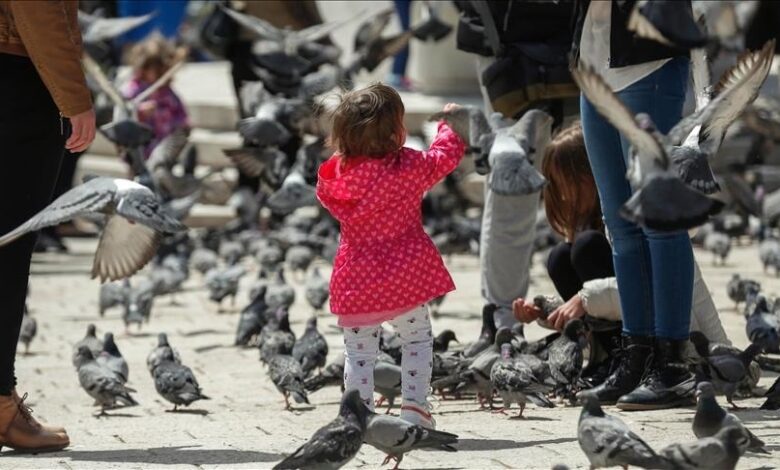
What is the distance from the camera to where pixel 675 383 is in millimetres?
6035

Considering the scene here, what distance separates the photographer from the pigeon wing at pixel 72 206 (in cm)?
552

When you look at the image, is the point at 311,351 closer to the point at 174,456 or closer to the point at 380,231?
the point at 174,456

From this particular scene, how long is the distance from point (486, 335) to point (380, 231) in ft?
6.57

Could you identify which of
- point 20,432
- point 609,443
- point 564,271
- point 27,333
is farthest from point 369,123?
point 27,333

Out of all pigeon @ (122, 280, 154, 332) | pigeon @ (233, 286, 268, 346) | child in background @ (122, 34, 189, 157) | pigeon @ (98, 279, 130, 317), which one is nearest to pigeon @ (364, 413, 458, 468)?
pigeon @ (233, 286, 268, 346)

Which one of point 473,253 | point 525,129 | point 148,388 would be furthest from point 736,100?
point 473,253

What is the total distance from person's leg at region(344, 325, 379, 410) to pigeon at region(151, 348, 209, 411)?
176 centimetres

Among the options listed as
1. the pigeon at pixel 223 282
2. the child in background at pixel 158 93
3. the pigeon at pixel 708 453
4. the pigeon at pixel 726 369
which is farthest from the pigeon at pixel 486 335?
the child in background at pixel 158 93

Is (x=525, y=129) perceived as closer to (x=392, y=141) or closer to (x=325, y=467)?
(x=392, y=141)

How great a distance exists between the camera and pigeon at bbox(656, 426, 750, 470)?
14.9ft

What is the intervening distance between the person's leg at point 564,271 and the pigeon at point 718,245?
5.35 metres

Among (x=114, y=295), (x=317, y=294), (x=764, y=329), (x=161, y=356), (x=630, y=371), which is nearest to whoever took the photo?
(x=630, y=371)

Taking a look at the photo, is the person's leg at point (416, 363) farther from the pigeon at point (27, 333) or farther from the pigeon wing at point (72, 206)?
the pigeon at point (27, 333)

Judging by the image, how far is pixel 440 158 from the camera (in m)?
5.54
